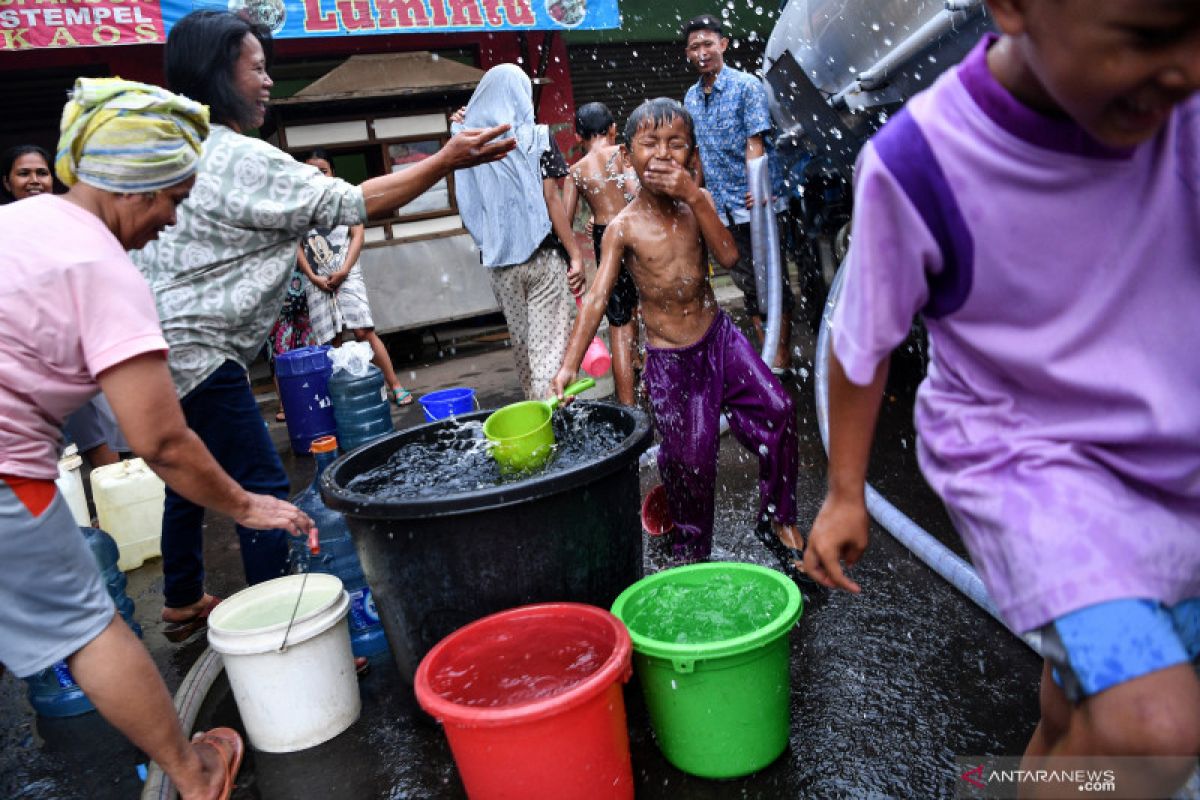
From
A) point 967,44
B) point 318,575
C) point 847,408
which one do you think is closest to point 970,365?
point 847,408

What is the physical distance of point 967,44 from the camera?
2824 millimetres

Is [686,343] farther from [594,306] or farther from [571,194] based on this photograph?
[571,194]

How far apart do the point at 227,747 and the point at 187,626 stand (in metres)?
1.13

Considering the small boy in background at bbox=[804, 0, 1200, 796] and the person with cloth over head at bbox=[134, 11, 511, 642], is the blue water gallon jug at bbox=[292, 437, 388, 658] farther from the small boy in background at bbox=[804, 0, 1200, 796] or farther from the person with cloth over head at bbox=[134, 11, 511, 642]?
the small boy in background at bbox=[804, 0, 1200, 796]

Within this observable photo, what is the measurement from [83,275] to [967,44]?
2695 millimetres

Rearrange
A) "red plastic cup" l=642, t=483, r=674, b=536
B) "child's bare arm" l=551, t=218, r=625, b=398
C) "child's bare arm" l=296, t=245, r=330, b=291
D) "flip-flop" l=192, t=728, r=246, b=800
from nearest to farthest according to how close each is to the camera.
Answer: "flip-flop" l=192, t=728, r=246, b=800, "child's bare arm" l=551, t=218, r=625, b=398, "red plastic cup" l=642, t=483, r=674, b=536, "child's bare arm" l=296, t=245, r=330, b=291

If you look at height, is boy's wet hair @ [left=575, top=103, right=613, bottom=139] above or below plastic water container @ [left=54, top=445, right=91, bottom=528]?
above

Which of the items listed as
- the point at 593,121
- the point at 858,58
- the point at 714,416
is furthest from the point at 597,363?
the point at 593,121

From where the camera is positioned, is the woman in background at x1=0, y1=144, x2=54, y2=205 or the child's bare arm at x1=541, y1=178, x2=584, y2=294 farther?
the child's bare arm at x1=541, y1=178, x2=584, y2=294

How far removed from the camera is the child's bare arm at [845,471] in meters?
1.53

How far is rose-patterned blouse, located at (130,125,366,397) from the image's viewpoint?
9.48ft

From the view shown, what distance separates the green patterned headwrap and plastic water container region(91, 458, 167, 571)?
2561 mm

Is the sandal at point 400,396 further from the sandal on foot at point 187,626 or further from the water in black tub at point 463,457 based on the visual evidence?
the water in black tub at point 463,457

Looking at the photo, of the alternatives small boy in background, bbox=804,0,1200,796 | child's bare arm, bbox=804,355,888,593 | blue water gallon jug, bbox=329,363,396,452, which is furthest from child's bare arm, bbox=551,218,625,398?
blue water gallon jug, bbox=329,363,396,452
